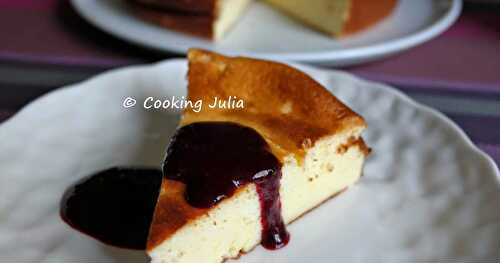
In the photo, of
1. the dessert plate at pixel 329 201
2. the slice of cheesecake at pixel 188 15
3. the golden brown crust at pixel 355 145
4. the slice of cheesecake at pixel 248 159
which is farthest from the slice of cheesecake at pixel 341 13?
the golden brown crust at pixel 355 145

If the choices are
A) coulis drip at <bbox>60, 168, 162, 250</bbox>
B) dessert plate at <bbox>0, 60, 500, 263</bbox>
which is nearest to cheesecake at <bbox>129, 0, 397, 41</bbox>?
dessert plate at <bbox>0, 60, 500, 263</bbox>

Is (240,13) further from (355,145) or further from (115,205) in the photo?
(115,205)

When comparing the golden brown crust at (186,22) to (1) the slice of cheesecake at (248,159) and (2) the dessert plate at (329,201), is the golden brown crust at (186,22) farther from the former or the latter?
(1) the slice of cheesecake at (248,159)

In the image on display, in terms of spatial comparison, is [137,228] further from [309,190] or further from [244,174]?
[309,190]

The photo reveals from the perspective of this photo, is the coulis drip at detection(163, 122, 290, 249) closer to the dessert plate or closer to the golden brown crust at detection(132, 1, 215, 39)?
the dessert plate

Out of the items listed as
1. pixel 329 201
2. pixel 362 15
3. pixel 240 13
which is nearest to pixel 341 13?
pixel 362 15

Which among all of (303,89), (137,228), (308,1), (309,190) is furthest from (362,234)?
(308,1)
